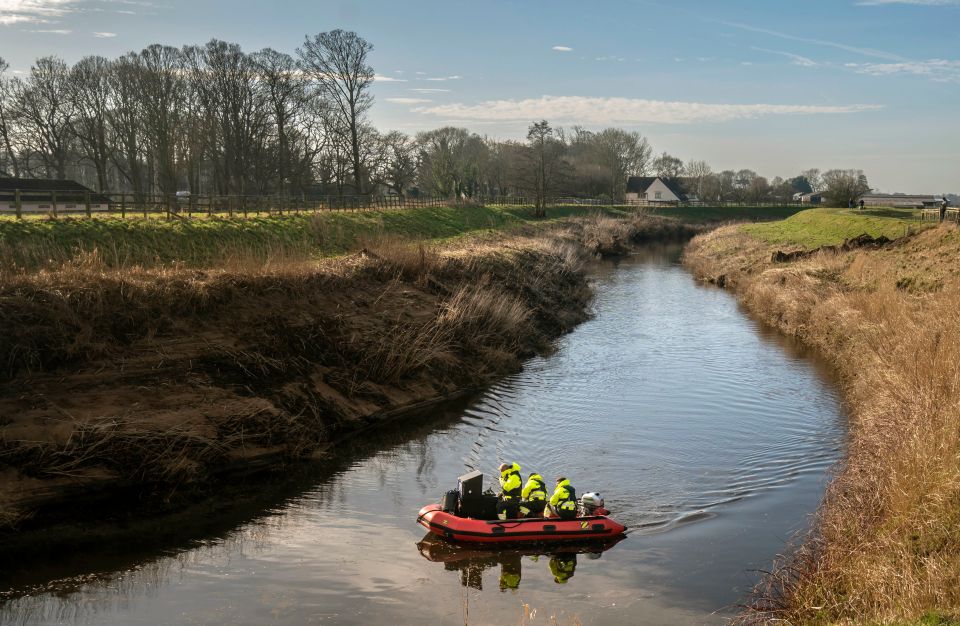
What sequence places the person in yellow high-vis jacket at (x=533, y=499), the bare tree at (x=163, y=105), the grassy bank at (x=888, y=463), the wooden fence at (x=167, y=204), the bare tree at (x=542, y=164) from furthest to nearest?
the bare tree at (x=542, y=164)
the bare tree at (x=163, y=105)
the wooden fence at (x=167, y=204)
the person in yellow high-vis jacket at (x=533, y=499)
the grassy bank at (x=888, y=463)

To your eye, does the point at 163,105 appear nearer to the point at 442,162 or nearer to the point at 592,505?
the point at 442,162

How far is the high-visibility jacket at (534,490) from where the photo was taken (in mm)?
11539

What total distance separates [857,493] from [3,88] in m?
55.5

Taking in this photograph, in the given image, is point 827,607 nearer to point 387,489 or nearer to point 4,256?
point 387,489

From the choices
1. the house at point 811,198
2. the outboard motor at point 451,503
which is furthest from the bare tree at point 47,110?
the house at point 811,198

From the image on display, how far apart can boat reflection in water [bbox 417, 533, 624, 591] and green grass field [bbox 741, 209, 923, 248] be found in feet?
89.5

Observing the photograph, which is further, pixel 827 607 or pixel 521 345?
pixel 521 345

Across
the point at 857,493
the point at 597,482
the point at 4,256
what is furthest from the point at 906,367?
the point at 4,256

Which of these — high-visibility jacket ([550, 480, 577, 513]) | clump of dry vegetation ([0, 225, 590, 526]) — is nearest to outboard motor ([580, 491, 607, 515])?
high-visibility jacket ([550, 480, 577, 513])

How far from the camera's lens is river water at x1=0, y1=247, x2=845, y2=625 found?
30.4ft

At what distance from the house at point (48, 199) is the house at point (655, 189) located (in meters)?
78.0

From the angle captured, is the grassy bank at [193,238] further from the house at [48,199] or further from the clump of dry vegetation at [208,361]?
the house at [48,199]

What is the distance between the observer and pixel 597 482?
1325 centimetres

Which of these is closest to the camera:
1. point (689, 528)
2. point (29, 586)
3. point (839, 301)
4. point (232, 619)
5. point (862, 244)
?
point (232, 619)
